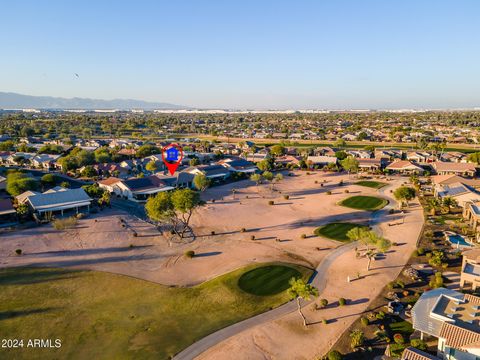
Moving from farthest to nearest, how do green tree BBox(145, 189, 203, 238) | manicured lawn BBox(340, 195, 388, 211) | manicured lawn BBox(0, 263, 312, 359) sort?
1. manicured lawn BBox(340, 195, 388, 211)
2. green tree BBox(145, 189, 203, 238)
3. manicured lawn BBox(0, 263, 312, 359)

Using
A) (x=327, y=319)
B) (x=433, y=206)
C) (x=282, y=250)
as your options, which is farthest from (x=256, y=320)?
(x=433, y=206)

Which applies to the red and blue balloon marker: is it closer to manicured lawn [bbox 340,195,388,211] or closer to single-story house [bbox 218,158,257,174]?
single-story house [bbox 218,158,257,174]

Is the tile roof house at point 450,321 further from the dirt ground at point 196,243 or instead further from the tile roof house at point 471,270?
the dirt ground at point 196,243

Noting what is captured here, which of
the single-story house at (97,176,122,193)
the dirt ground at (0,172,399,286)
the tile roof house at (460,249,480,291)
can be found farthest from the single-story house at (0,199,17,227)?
the tile roof house at (460,249,480,291)

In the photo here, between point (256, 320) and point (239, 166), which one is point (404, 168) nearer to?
point (239, 166)

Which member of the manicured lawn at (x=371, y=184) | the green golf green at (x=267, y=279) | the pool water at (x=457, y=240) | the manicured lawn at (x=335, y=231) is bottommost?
the green golf green at (x=267, y=279)

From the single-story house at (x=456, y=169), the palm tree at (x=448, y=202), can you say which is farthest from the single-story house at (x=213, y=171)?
the single-story house at (x=456, y=169)

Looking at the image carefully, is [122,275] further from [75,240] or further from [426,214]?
[426,214]
